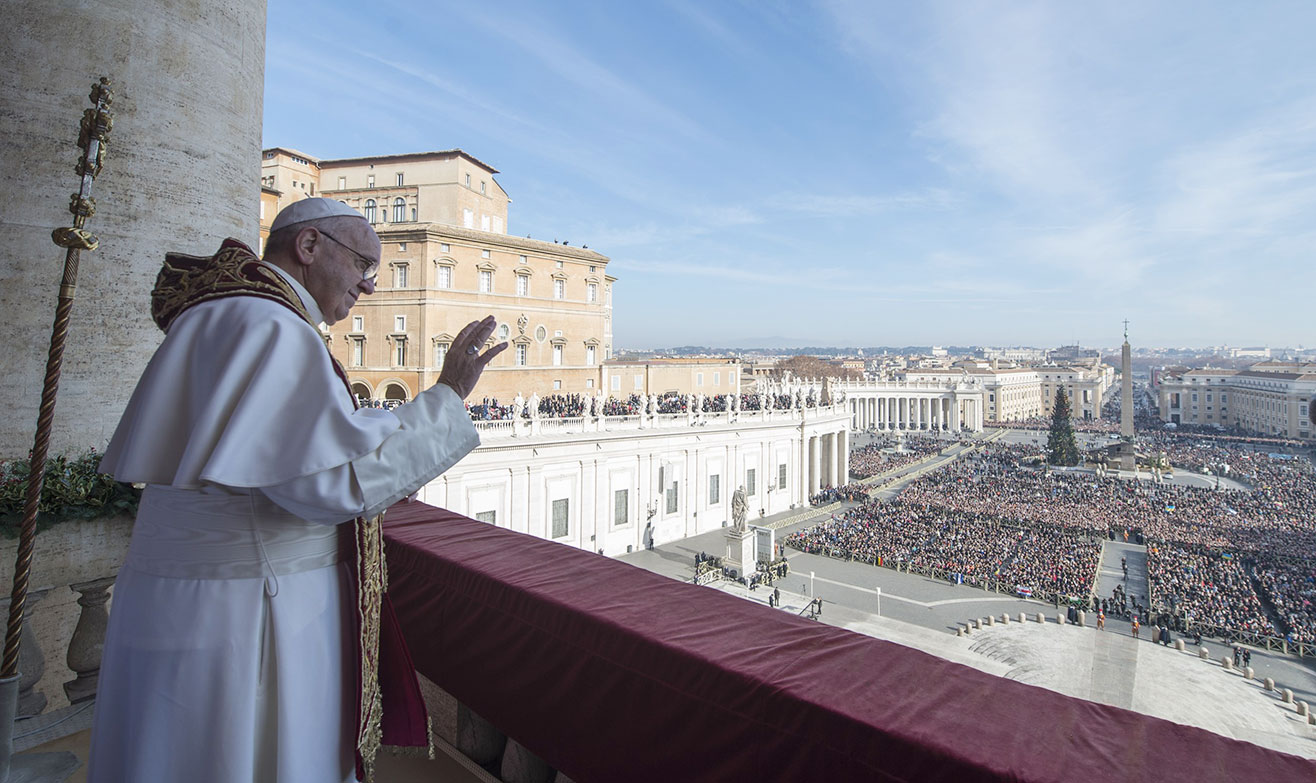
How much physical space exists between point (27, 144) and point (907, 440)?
80632 mm

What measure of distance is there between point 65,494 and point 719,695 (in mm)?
3680

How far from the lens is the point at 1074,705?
196cm

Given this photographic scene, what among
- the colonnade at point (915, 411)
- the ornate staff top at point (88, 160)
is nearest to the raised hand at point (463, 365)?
the ornate staff top at point (88, 160)

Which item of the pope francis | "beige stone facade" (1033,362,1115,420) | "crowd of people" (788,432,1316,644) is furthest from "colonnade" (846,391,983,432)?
the pope francis

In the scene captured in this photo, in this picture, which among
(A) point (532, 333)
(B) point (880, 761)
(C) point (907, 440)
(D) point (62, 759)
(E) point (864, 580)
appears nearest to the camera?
(B) point (880, 761)

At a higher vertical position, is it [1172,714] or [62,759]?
[62,759]

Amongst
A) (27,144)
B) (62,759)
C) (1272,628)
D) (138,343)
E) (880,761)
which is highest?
(27,144)

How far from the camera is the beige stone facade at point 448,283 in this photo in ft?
91.6

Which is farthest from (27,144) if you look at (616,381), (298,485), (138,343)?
(616,381)

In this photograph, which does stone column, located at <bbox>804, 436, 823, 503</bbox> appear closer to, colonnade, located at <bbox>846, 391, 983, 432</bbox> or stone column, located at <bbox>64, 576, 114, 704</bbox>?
stone column, located at <bbox>64, 576, 114, 704</bbox>

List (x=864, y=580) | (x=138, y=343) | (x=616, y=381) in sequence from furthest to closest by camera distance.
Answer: (x=616, y=381), (x=864, y=580), (x=138, y=343)

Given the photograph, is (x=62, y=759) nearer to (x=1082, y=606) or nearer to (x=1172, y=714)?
(x=1172, y=714)

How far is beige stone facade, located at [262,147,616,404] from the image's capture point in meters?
27.9

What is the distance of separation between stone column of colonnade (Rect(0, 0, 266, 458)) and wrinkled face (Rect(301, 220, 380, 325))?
322 centimetres
